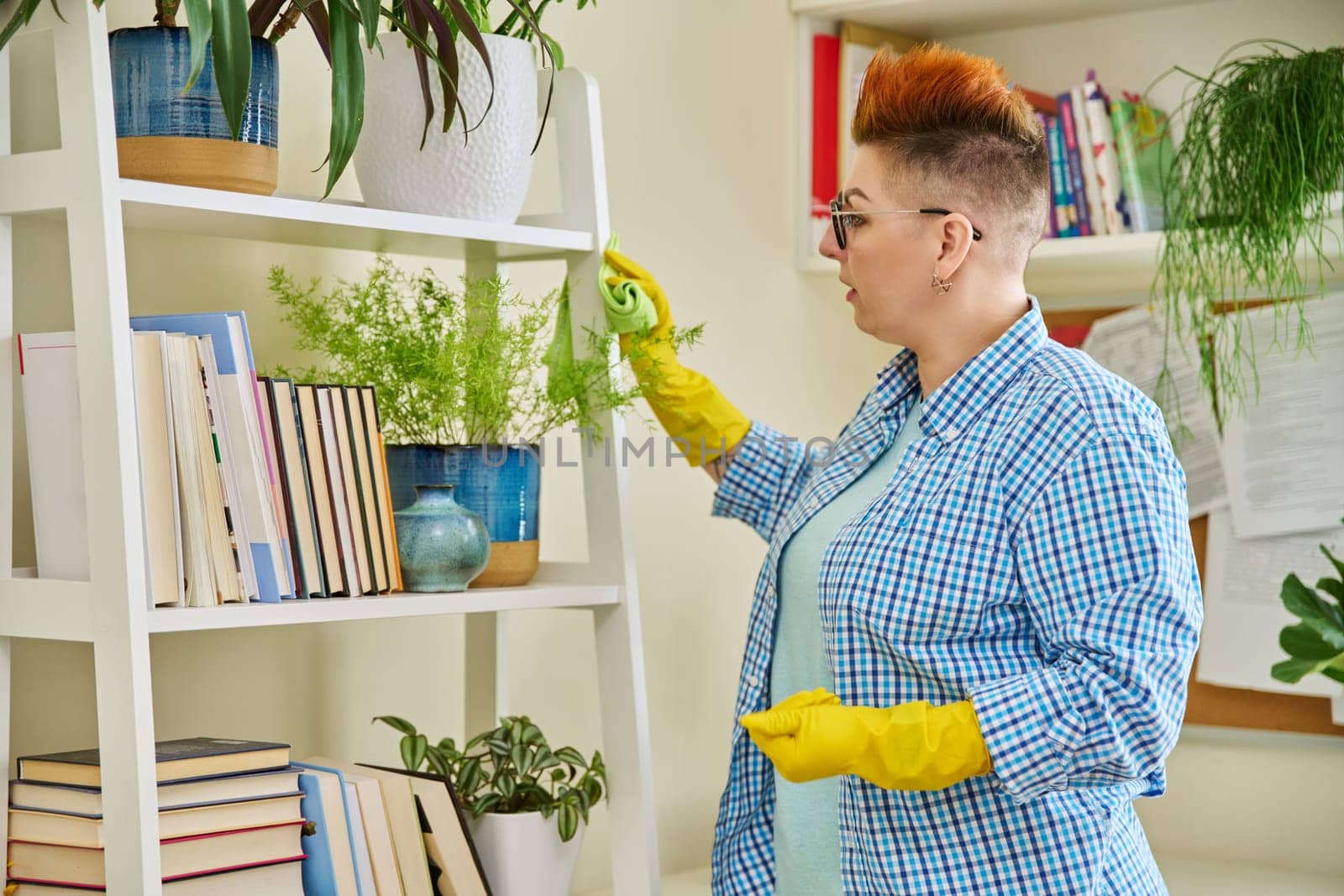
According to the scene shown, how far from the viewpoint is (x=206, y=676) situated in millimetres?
1515

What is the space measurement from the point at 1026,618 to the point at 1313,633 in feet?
2.68

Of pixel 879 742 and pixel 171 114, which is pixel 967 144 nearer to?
pixel 879 742

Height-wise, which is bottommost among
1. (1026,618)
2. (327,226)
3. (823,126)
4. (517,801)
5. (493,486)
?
(517,801)

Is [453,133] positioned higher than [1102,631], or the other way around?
[453,133]

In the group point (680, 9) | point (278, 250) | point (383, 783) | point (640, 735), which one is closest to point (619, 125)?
point (680, 9)

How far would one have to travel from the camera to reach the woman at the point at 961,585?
1.21 metres

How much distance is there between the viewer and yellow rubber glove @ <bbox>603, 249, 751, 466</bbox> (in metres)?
1.61

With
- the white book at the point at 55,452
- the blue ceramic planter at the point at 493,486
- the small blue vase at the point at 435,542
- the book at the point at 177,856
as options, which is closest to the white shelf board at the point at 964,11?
the blue ceramic planter at the point at 493,486

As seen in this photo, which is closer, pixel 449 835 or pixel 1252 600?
pixel 449 835

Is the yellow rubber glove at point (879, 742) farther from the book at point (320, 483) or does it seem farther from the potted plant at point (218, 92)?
the potted plant at point (218, 92)

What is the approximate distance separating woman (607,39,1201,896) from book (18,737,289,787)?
0.43 metres

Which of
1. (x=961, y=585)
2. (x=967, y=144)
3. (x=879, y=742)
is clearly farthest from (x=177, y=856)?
(x=967, y=144)

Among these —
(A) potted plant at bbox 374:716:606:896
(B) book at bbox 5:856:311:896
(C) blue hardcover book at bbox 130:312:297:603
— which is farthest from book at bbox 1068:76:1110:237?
(B) book at bbox 5:856:311:896

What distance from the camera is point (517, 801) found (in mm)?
1515
